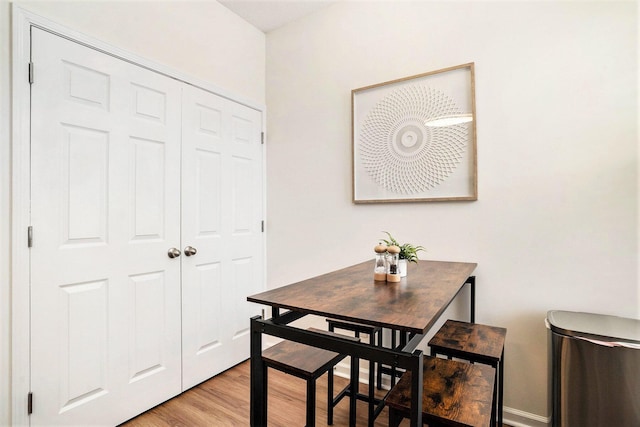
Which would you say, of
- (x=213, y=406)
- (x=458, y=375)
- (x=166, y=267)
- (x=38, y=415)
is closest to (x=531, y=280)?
(x=458, y=375)

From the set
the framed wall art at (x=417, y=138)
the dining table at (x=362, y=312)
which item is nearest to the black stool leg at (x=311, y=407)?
the dining table at (x=362, y=312)

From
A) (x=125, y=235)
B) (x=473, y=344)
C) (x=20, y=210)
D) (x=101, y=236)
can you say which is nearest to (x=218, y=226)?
(x=125, y=235)

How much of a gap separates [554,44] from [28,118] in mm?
2735

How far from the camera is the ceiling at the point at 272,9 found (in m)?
2.58

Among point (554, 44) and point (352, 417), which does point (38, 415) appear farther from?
point (554, 44)

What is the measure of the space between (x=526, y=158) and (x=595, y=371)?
110 centimetres

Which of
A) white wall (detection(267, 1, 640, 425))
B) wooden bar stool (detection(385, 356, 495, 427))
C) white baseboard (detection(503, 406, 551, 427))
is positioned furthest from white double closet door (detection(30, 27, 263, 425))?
white baseboard (detection(503, 406, 551, 427))

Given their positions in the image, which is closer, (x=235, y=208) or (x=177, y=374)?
(x=177, y=374)

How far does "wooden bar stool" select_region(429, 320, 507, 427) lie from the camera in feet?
4.78

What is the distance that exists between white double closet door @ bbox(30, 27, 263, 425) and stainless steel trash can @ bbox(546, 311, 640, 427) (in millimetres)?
2116

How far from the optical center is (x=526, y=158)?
192cm

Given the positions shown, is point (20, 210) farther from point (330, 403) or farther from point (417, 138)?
point (417, 138)

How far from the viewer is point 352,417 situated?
1.80 meters

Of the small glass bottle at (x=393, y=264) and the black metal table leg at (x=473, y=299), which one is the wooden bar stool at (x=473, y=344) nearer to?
the black metal table leg at (x=473, y=299)
